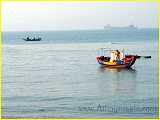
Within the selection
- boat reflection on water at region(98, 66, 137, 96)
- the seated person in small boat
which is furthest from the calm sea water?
the seated person in small boat

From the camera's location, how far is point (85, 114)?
12.2m

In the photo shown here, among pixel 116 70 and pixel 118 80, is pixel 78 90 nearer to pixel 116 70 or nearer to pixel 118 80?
pixel 118 80

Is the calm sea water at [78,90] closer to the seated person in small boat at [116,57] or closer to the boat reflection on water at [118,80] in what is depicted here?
the boat reflection on water at [118,80]

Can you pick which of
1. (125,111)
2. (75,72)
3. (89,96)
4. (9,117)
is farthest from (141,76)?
(9,117)

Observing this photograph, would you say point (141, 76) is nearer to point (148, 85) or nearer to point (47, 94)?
point (148, 85)

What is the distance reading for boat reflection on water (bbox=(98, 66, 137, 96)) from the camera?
17.3m

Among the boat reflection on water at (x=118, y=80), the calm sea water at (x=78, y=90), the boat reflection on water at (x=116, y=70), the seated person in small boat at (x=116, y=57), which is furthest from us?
the seated person in small boat at (x=116, y=57)

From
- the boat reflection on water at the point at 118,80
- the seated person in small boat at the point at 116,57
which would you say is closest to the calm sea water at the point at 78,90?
the boat reflection on water at the point at 118,80

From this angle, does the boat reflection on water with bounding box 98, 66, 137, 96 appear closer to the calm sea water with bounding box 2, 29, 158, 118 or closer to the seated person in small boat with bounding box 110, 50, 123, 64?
the calm sea water with bounding box 2, 29, 158, 118

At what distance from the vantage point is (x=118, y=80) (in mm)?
20828

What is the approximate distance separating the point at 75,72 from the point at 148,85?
5540 mm

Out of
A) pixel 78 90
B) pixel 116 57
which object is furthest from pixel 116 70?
pixel 78 90

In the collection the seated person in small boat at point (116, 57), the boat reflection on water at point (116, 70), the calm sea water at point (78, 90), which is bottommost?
the calm sea water at point (78, 90)

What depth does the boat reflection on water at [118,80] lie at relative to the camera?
17.3m
